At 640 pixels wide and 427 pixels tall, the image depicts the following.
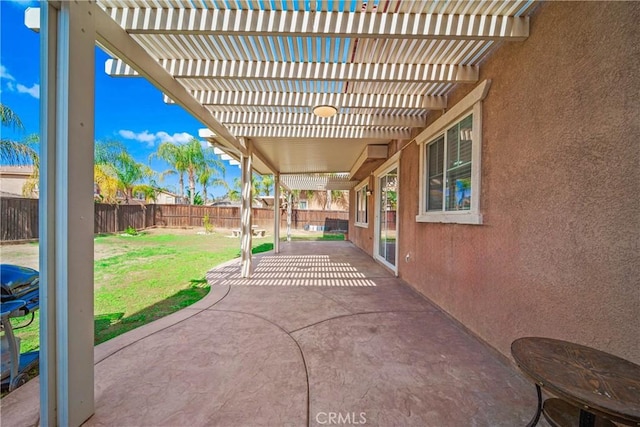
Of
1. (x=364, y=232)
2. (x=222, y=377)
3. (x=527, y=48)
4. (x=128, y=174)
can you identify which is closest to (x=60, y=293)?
(x=222, y=377)

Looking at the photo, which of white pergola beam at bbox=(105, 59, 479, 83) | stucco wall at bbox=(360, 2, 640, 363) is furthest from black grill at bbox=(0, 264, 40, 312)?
stucco wall at bbox=(360, 2, 640, 363)

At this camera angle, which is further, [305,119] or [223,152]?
[223,152]

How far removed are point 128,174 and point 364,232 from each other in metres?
19.6

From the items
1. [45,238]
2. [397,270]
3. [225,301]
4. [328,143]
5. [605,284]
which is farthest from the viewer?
[328,143]

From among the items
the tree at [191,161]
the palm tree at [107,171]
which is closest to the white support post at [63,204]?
the palm tree at [107,171]

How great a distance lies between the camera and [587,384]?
1.14 m

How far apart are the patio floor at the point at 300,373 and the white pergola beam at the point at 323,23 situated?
2983mm

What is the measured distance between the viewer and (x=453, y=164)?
11.8 ft

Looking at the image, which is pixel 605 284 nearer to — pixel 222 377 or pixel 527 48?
pixel 527 48

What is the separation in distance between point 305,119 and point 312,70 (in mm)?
1653

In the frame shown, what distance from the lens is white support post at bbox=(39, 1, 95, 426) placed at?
1.50 metres

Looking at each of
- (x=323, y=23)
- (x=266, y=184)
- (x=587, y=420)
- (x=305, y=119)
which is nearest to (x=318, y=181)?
(x=305, y=119)

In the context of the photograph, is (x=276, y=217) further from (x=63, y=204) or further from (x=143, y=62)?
(x=63, y=204)

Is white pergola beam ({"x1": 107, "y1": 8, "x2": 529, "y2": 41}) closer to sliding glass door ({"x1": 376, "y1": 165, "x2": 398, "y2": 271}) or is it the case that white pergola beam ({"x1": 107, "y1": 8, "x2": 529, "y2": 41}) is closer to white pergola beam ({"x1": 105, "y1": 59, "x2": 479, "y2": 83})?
white pergola beam ({"x1": 105, "y1": 59, "x2": 479, "y2": 83})
